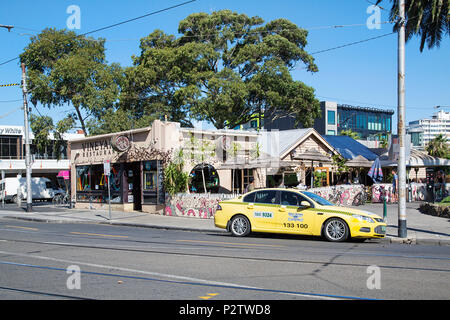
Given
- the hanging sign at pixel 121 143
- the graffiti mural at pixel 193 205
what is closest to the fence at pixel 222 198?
the graffiti mural at pixel 193 205

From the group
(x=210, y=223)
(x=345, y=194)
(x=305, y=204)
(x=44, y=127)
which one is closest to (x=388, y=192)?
(x=345, y=194)

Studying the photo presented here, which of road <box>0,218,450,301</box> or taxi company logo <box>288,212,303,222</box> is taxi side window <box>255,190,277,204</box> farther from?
road <box>0,218,450,301</box>

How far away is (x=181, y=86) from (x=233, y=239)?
80.6 feet

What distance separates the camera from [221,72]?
1357 inches

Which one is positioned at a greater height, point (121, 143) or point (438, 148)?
point (438, 148)

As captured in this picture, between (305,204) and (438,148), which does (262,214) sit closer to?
(305,204)

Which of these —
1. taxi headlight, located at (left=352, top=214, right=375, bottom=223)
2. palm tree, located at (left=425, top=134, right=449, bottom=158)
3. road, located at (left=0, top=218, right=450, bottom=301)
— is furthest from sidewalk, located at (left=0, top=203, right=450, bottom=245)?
palm tree, located at (left=425, top=134, right=449, bottom=158)

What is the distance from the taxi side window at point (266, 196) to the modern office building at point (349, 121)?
168ft

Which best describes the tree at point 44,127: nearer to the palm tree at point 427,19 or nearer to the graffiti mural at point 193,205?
the graffiti mural at point 193,205

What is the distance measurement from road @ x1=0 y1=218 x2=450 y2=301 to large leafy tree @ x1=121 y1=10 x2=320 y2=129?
22.2 metres

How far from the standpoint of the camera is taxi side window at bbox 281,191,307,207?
44.0ft

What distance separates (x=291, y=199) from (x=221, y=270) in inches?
219

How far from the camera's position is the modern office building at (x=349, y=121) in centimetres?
6994
